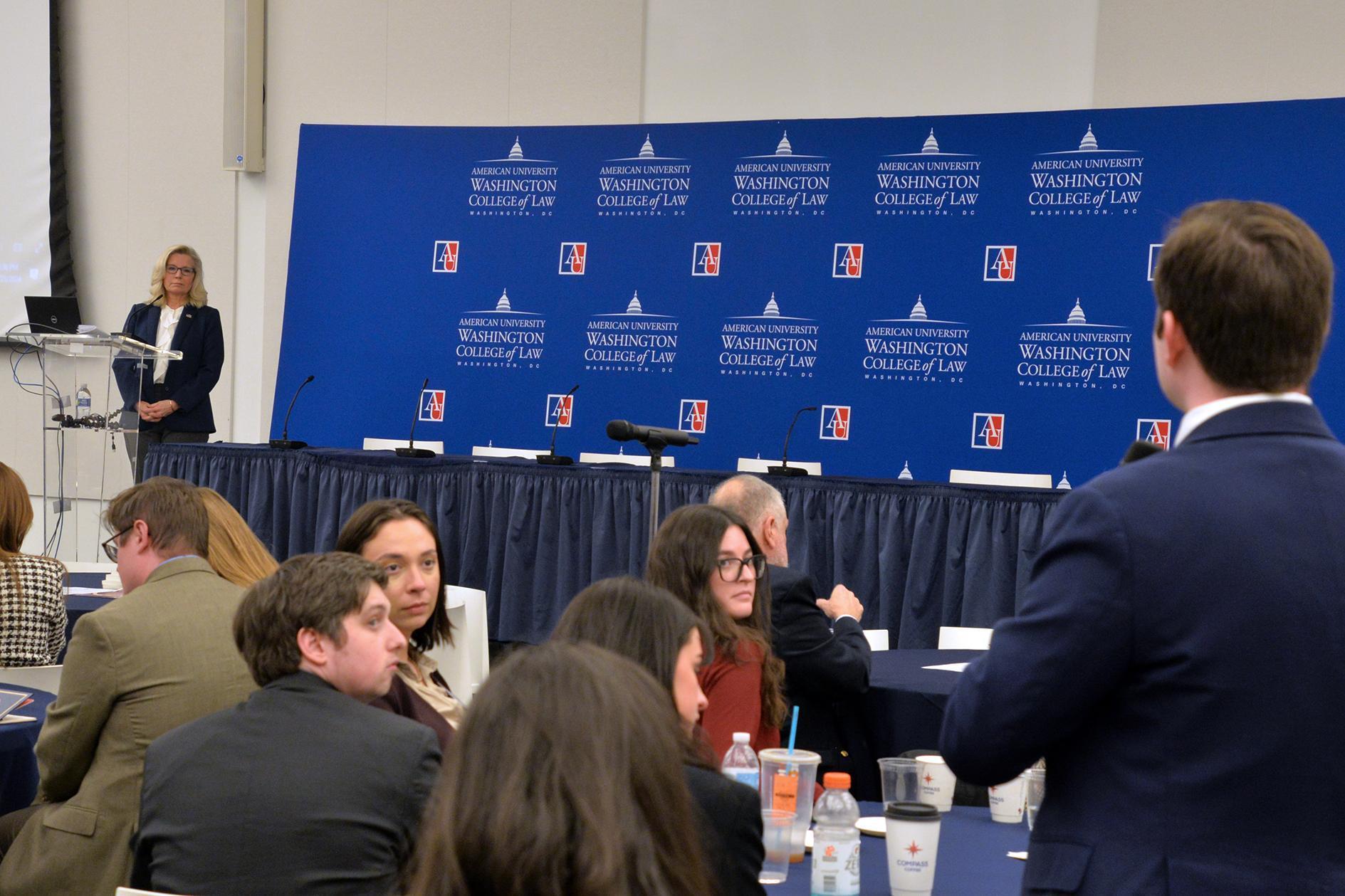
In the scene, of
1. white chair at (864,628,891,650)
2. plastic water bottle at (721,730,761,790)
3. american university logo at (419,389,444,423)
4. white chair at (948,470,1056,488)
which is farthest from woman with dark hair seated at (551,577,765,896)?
american university logo at (419,389,444,423)

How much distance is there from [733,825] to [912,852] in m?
0.49

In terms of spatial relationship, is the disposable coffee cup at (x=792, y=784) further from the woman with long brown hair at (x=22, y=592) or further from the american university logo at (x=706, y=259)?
the american university logo at (x=706, y=259)

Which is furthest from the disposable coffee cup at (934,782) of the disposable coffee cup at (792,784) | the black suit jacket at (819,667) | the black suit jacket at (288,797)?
the black suit jacket at (288,797)

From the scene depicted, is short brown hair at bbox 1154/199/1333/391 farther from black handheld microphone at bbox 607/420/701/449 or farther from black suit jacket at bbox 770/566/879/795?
black handheld microphone at bbox 607/420/701/449

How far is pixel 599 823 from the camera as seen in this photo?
0.96 m

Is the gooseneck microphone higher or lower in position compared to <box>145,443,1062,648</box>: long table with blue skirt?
higher

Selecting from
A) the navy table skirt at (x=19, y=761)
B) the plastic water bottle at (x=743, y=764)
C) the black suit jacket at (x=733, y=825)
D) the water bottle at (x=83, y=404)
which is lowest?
the navy table skirt at (x=19, y=761)

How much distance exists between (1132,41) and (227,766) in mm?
6974

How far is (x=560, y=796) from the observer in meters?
0.96

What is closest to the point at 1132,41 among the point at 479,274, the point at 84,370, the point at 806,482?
the point at 806,482

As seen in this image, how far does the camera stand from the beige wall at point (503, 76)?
24.6 ft

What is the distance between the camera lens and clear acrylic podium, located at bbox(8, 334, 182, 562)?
6.94 metres

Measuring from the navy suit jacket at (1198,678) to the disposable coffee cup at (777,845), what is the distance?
2.55 ft

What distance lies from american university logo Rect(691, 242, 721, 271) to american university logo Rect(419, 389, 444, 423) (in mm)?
1789
